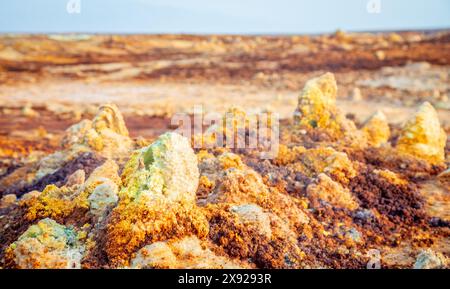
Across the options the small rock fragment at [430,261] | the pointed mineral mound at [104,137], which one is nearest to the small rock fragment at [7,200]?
the pointed mineral mound at [104,137]

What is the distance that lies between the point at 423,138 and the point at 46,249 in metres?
5.78

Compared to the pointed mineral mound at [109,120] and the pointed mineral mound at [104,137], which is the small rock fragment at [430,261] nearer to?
the pointed mineral mound at [104,137]

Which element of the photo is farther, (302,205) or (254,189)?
(302,205)

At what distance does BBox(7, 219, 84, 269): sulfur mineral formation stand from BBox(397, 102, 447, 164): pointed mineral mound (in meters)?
5.25

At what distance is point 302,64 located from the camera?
106 ft

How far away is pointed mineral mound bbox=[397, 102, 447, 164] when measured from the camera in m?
7.46

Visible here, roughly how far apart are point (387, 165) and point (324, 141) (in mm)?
1031

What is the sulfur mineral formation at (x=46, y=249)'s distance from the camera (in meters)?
3.56

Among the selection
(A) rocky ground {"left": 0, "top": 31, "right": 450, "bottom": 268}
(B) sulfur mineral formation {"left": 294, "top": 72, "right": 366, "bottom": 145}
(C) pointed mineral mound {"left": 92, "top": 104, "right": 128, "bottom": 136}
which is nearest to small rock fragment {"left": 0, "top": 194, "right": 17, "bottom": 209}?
(A) rocky ground {"left": 0, "top": 31, "right": 450, "bottom": 268}

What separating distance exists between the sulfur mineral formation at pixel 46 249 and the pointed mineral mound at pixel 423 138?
207 inches

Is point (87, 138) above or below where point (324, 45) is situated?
below

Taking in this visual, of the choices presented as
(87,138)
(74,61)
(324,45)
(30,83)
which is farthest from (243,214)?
(324,45)
